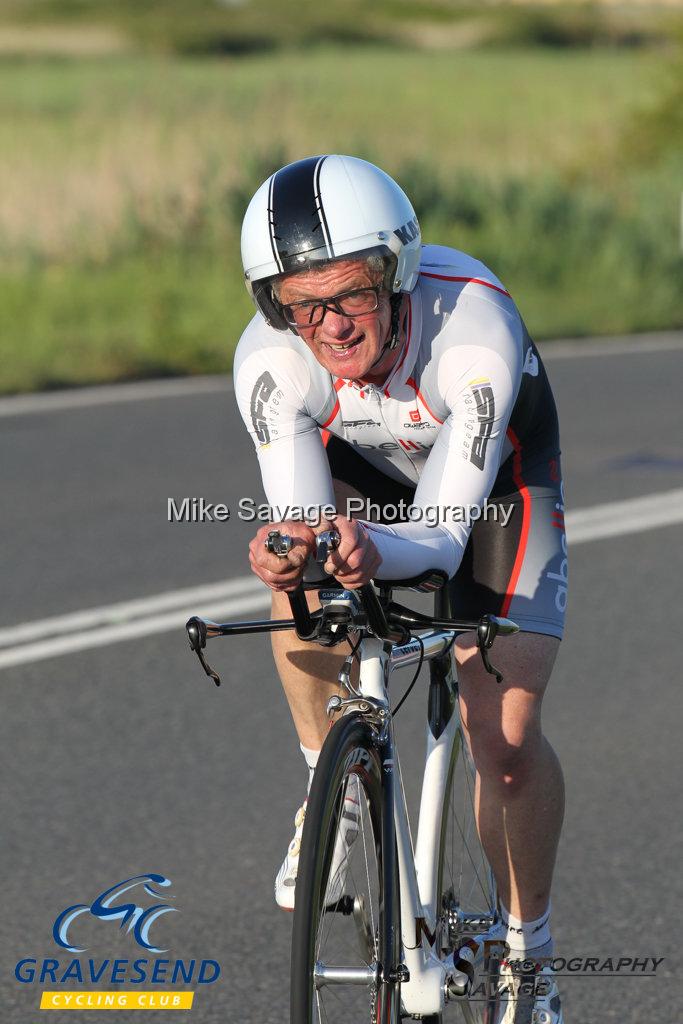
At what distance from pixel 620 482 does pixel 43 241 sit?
440 inches

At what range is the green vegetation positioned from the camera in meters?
14.7

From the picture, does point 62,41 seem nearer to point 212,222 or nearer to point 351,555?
point 212,222

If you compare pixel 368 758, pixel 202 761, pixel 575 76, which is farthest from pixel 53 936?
pixel 575 76

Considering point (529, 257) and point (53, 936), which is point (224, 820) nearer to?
point (53, 936)

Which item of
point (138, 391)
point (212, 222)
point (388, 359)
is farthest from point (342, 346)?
point (212, 222)

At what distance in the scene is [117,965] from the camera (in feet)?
12.0

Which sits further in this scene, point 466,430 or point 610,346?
point 610,346

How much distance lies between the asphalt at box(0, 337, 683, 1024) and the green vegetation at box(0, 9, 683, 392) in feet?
16.2

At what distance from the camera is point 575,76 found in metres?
50.9

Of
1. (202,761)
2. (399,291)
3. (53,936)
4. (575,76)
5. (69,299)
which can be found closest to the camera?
(399,291)

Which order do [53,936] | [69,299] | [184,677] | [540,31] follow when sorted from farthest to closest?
[540,31], [69,299], [184,677], [53,936]

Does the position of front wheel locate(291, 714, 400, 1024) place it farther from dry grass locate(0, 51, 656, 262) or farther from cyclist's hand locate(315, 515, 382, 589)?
dry grass locate(0, 51, 656, 262)

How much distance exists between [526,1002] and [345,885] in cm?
70

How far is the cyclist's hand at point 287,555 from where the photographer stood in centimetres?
246
